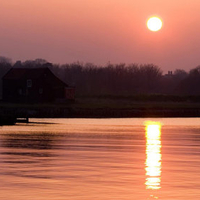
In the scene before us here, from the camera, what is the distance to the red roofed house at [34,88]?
458 feet

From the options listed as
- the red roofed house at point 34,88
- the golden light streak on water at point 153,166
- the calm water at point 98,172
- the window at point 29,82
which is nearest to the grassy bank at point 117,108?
the red roofed house at point 34,88

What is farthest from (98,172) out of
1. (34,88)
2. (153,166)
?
(34,88)

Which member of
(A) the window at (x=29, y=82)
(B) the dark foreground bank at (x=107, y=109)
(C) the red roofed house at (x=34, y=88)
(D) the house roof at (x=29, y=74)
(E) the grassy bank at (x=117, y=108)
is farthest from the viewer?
(D) the house roof at (x=29, y=74)

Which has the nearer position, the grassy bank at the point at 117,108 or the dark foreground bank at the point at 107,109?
the dark foreground bank at the point at 107,109

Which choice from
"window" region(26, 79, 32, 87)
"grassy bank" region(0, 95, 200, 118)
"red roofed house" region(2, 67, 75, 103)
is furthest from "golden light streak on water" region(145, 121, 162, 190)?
"window" region(26, 79, 32, 87)

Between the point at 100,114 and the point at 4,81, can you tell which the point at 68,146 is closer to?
the point at 100,114

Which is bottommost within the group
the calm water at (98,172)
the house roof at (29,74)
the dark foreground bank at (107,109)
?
the calm water at (98,172)

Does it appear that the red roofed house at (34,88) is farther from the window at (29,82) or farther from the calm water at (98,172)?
the calm water at (98,172)

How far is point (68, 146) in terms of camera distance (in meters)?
47.9

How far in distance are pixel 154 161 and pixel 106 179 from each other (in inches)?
347

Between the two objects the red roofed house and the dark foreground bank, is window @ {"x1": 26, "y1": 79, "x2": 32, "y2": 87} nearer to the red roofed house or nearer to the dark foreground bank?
the red roofed house

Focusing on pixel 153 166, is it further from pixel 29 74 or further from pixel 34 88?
pixel 29 74

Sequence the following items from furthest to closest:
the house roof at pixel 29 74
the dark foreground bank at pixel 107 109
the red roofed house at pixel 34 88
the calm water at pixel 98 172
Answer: the house roof at pixel 29 74, the red roofed house at pixel 34 88, the dark foreground bank at pixel 107 109, the calm water at pixel 98 172

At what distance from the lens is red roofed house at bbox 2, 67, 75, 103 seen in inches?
5492
